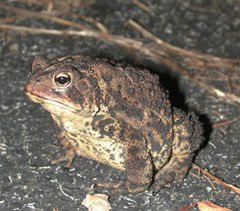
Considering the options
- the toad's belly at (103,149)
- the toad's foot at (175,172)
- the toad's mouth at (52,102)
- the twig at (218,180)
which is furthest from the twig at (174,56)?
the toad's mouth at (52,102)

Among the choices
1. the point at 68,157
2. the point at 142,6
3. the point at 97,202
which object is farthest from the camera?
the point at 142,6

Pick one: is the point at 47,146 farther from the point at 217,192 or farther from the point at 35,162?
the point at 217,192

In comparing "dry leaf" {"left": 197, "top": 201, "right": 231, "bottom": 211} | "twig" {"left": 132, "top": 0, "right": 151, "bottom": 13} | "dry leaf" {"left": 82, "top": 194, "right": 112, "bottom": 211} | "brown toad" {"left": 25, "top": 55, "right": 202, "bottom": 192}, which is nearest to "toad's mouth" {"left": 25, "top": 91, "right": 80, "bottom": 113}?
"brown toad" {"left": 25, "top": 55, "right": 202, "bottom": 192}

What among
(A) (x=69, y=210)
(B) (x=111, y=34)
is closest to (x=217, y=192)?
(A) (x=69, y=210)

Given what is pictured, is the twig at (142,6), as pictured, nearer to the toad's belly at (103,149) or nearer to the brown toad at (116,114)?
the brown toad at (116,114)

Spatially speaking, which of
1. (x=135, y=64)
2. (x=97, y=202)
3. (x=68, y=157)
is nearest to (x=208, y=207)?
(x=97, y=202)

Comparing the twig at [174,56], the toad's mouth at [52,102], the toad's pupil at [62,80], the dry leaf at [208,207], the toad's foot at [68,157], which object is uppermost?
the toad's pupil at [62,80]

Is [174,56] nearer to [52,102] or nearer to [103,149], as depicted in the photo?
[103,149]
